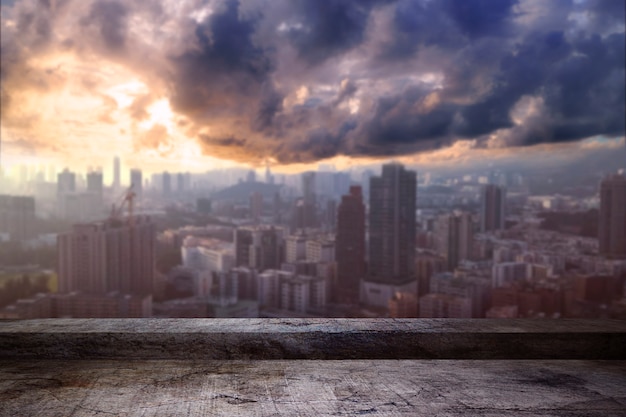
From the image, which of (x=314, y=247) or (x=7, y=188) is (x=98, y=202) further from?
(x=314, y=247)

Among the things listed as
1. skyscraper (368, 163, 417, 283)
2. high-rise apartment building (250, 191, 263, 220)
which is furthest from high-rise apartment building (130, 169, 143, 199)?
skyscraper (368, 163, 417, 283)

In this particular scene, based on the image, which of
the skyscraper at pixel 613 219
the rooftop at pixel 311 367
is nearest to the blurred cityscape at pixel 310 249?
the skyscraper at pixel 613 219

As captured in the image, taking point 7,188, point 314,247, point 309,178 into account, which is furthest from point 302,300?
point 7,188

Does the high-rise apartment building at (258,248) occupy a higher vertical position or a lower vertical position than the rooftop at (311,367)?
lower

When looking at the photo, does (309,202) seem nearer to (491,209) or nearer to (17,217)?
(491,209)

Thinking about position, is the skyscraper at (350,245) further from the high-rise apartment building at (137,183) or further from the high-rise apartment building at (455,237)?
the high-rise apartment building at (137,183)

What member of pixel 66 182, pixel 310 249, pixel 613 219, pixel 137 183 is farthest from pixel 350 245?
pixel 66 182
